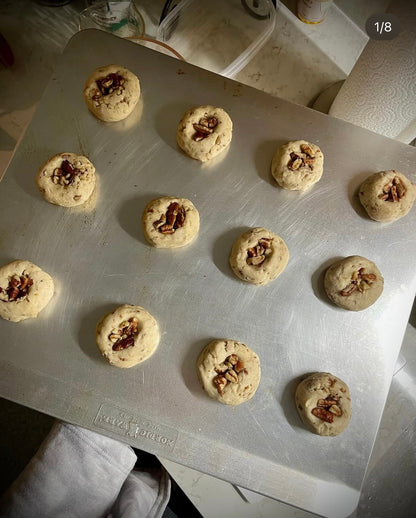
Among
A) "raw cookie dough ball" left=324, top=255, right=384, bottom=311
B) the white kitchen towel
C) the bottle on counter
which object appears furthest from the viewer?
the bottle on counter

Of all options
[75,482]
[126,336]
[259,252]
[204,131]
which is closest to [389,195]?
[259,252]

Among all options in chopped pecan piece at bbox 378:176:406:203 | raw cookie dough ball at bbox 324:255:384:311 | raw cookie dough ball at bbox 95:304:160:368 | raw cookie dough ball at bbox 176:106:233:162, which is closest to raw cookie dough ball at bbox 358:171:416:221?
chopped pecan piece at bbox 378:176:406:203

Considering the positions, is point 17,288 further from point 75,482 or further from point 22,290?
Result: point 75,482

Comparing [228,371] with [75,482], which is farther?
[75,482]

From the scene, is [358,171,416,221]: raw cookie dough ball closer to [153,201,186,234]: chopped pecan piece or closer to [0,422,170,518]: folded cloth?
[153,201,186,234]: chopped pecan piece

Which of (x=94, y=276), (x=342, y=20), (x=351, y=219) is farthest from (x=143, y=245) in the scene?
(x=342, y=20)

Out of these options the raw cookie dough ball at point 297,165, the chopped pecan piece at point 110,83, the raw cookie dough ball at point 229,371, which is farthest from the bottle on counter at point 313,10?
the raw cookie dough ball at point 229,371
